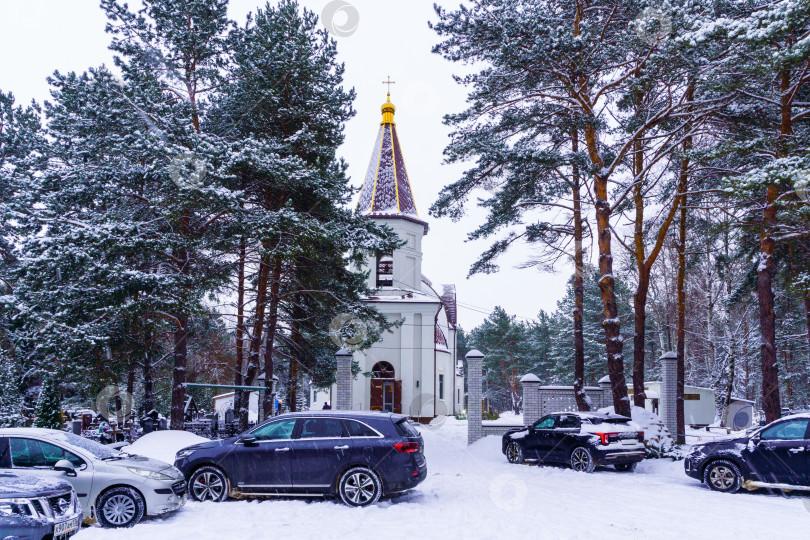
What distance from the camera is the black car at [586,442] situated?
46.1ft

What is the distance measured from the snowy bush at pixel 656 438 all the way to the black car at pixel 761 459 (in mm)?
4368

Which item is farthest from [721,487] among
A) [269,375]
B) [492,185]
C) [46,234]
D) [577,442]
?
[46,234]

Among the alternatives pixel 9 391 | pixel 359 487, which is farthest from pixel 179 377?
pixel 9 391

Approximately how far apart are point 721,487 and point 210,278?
1374 cm

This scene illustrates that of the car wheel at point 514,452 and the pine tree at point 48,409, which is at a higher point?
the pine tree at point 48,409

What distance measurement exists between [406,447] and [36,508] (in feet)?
17.7

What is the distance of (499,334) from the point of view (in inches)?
2431

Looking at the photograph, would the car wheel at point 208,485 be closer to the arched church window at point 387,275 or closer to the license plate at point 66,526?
the license plate at point 66,526

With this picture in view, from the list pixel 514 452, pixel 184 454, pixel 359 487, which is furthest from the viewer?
pixel 514 452

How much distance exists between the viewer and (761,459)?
35.7 feet

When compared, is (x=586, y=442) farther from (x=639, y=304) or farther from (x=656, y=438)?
(x=639, y=304)

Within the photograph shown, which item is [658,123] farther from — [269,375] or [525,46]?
[269,375]

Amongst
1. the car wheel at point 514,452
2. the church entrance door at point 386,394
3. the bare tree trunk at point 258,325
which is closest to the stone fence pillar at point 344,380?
the bare tree trunk at point 258,325

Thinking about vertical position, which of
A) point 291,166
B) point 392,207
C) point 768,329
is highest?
point 392,207
